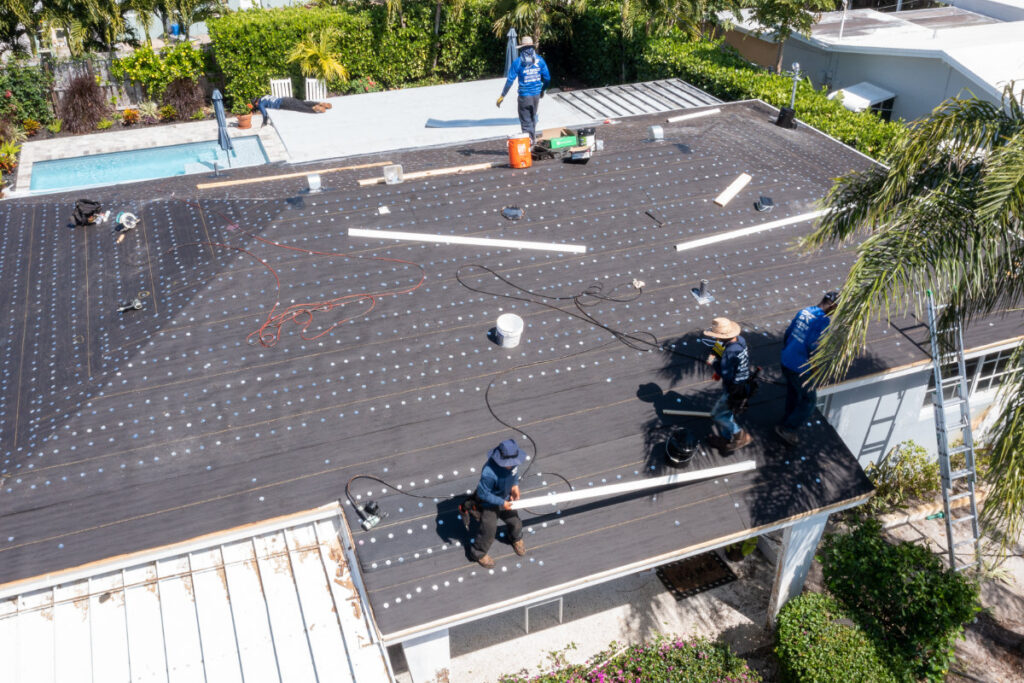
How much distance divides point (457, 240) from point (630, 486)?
19.9ft

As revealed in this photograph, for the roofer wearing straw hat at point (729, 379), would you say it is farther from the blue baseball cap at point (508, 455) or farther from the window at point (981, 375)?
the window at point (981, 375)

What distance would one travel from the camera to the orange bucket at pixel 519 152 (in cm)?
1645

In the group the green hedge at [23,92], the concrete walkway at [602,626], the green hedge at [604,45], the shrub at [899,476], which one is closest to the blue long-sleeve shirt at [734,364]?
the concrete walkway at [602,626]

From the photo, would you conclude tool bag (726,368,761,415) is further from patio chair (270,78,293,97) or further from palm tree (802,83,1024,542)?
patio chair (270,78,293,97)

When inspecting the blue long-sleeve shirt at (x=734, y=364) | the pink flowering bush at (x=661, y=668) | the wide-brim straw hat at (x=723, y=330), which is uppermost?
the wide-brim straw hat at (x=723, y=330)

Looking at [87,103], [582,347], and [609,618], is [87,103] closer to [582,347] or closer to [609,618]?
[582,347]

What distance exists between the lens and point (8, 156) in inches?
1041

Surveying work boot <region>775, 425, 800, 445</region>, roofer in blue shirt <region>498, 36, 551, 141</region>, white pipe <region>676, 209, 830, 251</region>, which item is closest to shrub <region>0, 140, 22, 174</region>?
roofer in blue shirt <region>498, 36, 551, 141</region>

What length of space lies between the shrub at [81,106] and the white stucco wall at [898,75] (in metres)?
27.0

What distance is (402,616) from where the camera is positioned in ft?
29.8

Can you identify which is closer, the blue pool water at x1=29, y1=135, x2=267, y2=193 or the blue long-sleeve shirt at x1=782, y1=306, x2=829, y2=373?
the blue long-sleeve shirt at x1=782, y1=306, x2=829, y2=373

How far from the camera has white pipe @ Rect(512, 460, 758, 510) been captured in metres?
9.92

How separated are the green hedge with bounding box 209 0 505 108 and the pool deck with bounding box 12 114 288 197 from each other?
2.05m

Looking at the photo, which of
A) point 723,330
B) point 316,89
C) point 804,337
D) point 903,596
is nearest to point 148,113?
point 316,89
